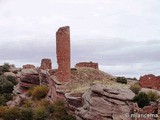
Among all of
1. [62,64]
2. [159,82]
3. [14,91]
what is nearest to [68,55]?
[62,64]

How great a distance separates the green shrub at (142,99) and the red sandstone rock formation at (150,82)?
9.99 m

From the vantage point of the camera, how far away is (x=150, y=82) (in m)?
42.1

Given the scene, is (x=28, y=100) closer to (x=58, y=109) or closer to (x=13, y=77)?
(x=58, y=109)

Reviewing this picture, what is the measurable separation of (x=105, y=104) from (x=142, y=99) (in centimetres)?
304

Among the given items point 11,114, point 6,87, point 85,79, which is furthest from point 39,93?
point 6,87

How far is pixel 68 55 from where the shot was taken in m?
42.1

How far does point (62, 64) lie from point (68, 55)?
1181 millimetres

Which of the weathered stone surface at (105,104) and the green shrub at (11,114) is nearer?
the weathered stone surface at (105,104)

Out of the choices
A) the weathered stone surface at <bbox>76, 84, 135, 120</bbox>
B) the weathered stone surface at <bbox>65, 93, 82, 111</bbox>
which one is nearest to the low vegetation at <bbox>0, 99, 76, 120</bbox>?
the weathered stone surface at <bbox>65, 93, 82, 111</bbox>

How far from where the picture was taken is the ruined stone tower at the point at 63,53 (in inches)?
1649

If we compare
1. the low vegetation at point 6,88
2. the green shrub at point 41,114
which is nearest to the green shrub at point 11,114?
the green shrub at point 41,114

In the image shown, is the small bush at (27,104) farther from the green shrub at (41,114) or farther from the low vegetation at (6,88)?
the low vegetation at (6,88)

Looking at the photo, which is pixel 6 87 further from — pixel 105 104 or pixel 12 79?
pixel 105 104

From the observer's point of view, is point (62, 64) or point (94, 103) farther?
point (62, 64)
